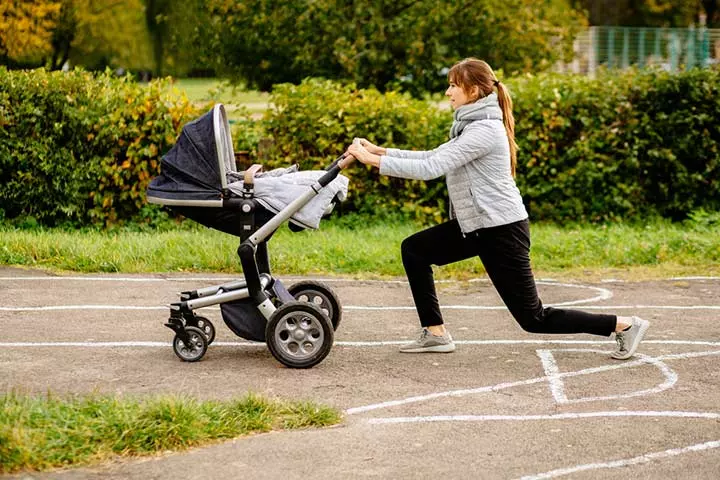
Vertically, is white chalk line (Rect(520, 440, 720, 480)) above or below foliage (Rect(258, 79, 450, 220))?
below

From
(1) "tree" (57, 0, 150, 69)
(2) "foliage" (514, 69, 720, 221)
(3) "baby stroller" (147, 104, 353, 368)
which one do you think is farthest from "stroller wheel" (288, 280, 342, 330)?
(1) "tree" (57, 0, 150, 69)

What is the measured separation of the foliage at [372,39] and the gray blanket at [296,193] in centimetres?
904

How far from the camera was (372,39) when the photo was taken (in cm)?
1717

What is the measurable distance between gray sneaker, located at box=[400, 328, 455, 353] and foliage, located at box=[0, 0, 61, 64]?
11.8 meters

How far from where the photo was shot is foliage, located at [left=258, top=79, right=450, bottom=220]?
13.4 m

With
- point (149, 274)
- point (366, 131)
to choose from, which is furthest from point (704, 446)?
point (366, 131)

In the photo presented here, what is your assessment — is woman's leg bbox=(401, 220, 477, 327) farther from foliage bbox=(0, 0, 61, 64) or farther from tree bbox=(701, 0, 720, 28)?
tree bbox=(701, 0, 720, 28)

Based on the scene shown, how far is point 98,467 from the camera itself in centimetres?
548

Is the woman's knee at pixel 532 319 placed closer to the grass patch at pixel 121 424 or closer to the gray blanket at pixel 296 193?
the gray blanket at pixel 296 193

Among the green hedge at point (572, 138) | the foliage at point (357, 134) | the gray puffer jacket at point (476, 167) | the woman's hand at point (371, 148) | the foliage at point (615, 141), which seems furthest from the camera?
the foliage at point (615, 141)

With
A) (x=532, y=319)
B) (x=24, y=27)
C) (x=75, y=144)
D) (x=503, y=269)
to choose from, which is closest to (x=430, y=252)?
(x=503, y=269)

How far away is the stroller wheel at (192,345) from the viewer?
762 centimetres

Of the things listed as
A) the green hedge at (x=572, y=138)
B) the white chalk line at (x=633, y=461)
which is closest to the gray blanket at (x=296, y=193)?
the white chalk line at (x=633, y=461)

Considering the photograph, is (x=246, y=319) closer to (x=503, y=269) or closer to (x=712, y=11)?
(x=503, y=269)
